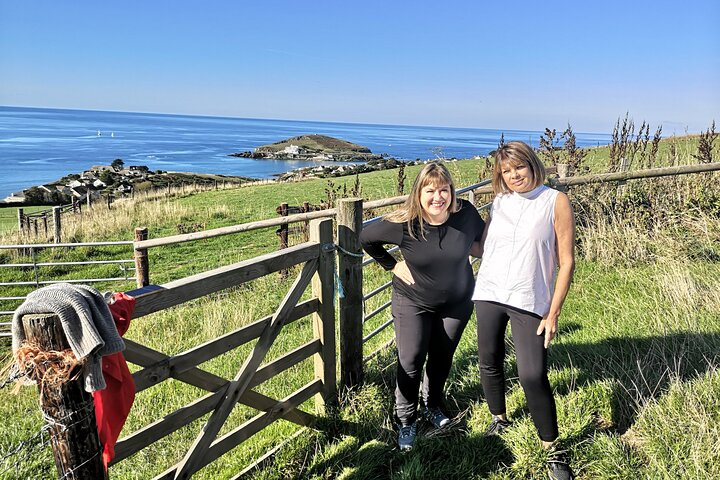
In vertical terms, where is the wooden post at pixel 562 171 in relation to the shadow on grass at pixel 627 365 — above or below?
above

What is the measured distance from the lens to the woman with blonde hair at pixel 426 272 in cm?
296

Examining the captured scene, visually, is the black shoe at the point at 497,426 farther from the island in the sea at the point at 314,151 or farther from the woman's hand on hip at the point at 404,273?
the island in the sea at the point at 314,151

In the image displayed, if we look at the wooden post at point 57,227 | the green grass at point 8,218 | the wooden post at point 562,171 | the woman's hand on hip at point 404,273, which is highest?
the wooden post at point 562,171

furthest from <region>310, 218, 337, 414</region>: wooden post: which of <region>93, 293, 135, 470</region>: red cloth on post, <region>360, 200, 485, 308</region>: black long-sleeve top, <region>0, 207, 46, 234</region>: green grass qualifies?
<region>0, 207, 46, 234</region>: green grass

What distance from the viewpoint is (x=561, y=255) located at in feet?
8.93

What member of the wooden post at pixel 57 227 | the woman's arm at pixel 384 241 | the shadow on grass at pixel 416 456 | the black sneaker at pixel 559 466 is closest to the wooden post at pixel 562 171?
the woman's arm at pixel 384 241

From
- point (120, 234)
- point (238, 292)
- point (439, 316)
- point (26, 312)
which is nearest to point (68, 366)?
point (26, 312)

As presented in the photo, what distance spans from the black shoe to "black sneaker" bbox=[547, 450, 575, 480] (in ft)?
1.22

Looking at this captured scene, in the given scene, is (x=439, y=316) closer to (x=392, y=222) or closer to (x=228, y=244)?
(x=392, y=222)

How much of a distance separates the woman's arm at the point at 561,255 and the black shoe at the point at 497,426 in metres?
0.76

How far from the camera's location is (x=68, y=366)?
158 centimetres

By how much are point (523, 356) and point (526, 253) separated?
0.58 meters

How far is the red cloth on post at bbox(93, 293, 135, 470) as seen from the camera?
6.02 ft

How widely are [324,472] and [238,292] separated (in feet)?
15.7
